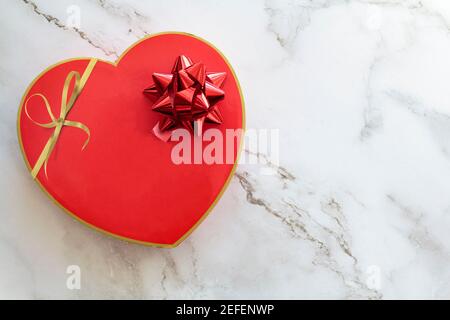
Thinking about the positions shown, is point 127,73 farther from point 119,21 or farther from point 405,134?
point 405,134

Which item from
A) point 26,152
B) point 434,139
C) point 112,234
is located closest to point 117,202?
point 112,234

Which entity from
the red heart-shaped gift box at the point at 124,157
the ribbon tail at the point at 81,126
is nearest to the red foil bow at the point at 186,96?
the red heart-shaped gift box at the point at 124,157

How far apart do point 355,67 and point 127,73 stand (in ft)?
1.60

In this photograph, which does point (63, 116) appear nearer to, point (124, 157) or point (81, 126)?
point (81, 126)

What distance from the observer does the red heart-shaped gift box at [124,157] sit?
920mm

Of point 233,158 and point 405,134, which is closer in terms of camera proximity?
point 233,158

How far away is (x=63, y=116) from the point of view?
0.93 meters

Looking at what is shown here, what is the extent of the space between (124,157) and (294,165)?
0.35 meters

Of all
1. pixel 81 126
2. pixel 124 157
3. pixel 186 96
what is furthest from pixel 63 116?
pixel 186 96

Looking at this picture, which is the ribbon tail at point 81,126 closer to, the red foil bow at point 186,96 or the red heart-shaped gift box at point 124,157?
the red heart-shaped gift box at point 124,157

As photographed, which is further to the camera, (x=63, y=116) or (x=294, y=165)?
(x=294, y=165)
